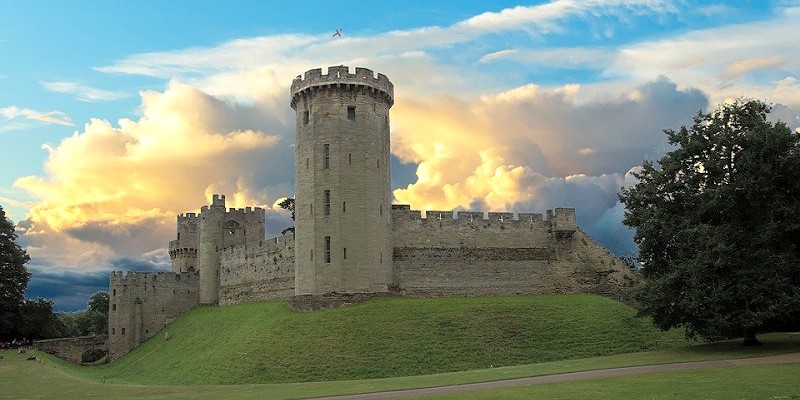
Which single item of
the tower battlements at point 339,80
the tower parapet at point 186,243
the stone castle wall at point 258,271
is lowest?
the stone castle wall at point 258,271

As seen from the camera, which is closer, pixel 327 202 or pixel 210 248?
pixel 327 202

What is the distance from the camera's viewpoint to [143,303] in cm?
7600

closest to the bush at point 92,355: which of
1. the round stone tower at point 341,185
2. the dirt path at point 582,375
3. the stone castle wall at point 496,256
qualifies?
the round stone tower at point 341,185

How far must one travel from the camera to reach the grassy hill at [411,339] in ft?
135

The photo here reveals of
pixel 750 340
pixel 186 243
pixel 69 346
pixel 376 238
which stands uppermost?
pixel 186 243

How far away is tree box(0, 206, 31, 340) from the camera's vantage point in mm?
75562

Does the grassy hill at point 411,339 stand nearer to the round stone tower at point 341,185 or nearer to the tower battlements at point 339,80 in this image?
the round stone tower at point 341,185

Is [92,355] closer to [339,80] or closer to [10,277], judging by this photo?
[10,277]

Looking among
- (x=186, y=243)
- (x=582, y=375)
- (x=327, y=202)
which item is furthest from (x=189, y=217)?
(x=582, y=375)

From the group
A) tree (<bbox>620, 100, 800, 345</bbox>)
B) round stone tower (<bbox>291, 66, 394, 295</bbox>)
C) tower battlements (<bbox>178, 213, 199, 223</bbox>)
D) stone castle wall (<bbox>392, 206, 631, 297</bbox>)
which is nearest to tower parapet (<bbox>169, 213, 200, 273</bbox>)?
tower battlements (<bbox>178, 213, 199, 223</bbox>)

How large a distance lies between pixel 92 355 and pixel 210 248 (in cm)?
1571

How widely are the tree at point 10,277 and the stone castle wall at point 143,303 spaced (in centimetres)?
996

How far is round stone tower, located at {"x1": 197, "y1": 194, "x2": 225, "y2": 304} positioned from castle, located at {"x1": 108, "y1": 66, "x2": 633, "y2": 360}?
9632 millimetres

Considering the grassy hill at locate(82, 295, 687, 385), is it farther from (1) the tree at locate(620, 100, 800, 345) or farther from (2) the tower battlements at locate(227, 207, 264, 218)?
(2) the tower battlements at locate(227, 207, 264, 218)
